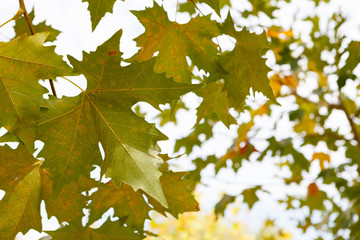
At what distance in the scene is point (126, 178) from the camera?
2.41ft

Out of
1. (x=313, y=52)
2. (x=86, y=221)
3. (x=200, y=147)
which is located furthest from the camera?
(x=200, y=147)

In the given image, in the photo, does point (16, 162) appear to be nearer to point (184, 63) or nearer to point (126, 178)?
point (126, 178)

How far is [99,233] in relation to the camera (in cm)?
98

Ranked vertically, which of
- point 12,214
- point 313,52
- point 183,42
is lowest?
point 313,52

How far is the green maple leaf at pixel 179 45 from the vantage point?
3.39 ft

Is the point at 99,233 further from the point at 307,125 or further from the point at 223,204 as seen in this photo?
the point at 307,125

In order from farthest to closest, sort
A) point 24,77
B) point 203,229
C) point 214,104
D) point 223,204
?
1. point 203,229
2. point 223,204
3. point 214,104
4. point 24,77

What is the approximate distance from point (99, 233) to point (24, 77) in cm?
41

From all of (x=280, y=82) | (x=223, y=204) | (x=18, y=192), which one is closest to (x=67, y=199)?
(x=18, y=192)

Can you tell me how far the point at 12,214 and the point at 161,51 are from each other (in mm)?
499

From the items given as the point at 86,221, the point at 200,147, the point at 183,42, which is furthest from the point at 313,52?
the point at 86,221

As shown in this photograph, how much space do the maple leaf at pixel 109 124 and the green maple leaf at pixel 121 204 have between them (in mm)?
194

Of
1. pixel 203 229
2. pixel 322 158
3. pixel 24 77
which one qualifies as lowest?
pixel 203 229

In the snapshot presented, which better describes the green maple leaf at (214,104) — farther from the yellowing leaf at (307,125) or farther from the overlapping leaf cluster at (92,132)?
the yellowing leaf at (307,125)
